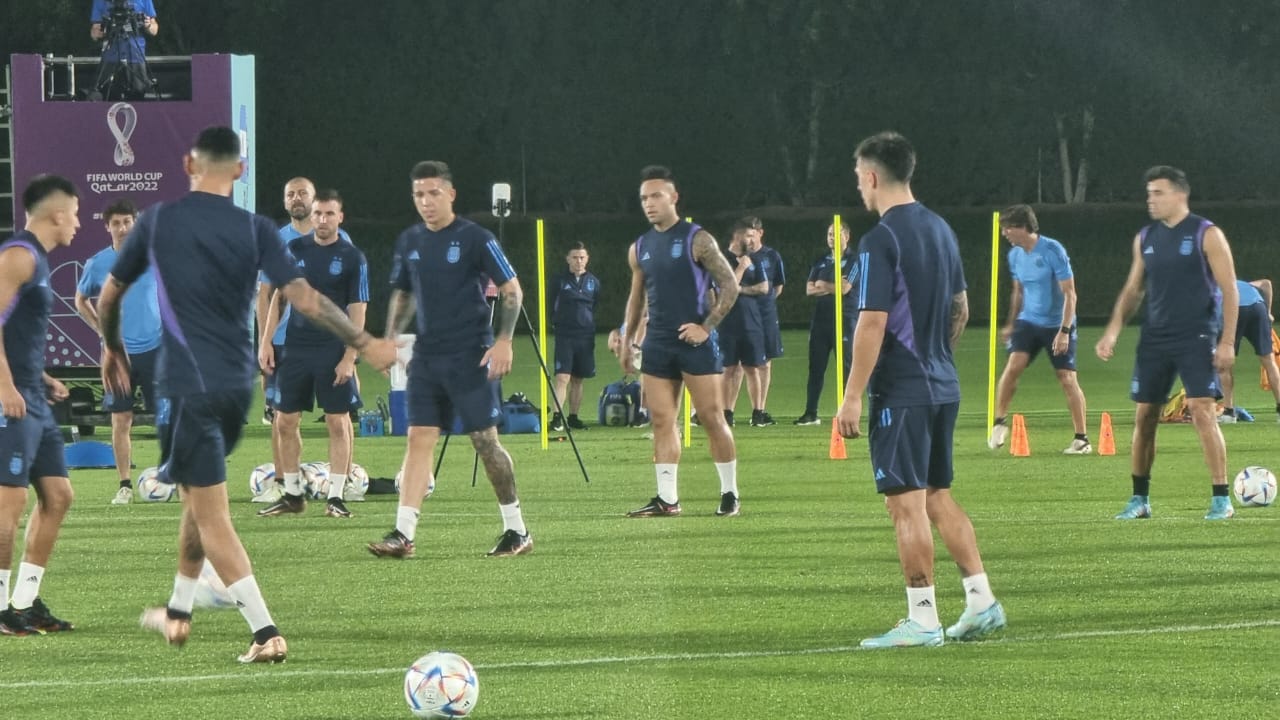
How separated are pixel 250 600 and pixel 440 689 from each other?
4.62 feet

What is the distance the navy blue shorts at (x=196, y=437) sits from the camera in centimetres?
740

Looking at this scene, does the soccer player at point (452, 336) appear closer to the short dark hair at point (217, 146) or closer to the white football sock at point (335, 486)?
the white football sock at point (335, 486)

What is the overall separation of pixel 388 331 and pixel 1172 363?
15.0 ft

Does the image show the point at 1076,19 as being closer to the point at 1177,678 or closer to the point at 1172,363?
the point at 1172,363

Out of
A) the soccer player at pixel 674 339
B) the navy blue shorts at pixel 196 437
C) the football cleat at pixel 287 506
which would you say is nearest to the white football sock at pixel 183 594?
the navy blue shorts at pixel 196 437

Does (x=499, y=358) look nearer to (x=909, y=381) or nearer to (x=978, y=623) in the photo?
(x=909, y=381)

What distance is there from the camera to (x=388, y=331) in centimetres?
1075

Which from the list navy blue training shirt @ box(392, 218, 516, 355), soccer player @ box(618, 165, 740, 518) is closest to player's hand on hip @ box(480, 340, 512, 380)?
navy blue training shirt @ box(392, 218, 516, 355)

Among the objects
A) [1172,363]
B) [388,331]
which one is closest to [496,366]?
[388,331]

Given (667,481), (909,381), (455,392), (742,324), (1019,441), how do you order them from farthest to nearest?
(742,324), (1019,441), (667,481), (455,392), (909,381)

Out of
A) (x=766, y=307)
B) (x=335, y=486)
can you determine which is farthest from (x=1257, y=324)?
(x=335, y=486)

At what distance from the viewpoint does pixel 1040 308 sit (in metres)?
17.0

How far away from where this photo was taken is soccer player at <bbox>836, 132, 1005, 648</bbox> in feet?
24.8

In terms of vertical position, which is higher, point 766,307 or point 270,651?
point 766,307
